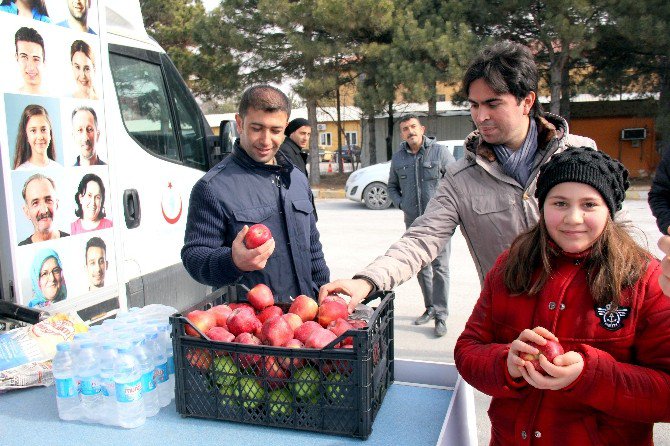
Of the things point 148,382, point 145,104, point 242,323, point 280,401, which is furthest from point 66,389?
point 145,104

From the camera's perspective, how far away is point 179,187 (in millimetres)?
4574

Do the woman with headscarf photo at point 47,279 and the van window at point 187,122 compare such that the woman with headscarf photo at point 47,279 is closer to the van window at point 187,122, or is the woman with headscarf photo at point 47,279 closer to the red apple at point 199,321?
the red apple at point 199,321

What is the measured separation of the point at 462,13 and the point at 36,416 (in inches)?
725

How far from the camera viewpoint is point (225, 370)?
1.77m

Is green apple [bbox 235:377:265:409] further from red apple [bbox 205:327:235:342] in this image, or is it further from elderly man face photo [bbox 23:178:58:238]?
elderly man face photo [bbox 23:178:58:238]

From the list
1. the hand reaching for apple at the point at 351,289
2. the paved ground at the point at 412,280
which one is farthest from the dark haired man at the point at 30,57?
the paved ground at the point at 412,280

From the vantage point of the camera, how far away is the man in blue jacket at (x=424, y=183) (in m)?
5.68

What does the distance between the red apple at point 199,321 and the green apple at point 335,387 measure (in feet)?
1.45

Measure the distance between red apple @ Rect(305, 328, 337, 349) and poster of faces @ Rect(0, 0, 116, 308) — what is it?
1.77 m

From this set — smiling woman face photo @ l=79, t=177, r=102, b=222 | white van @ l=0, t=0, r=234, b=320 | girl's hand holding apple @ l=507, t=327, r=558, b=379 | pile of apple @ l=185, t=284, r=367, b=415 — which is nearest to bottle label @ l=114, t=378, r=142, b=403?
pile of apple @ l=185, t=284, r=367, b=415

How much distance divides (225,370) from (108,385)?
421 mm

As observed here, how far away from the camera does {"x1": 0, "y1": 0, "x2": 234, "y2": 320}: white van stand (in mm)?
2771

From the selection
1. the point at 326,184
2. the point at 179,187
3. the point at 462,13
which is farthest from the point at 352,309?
the point at 326,184

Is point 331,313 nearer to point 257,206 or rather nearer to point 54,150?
point 257,206
